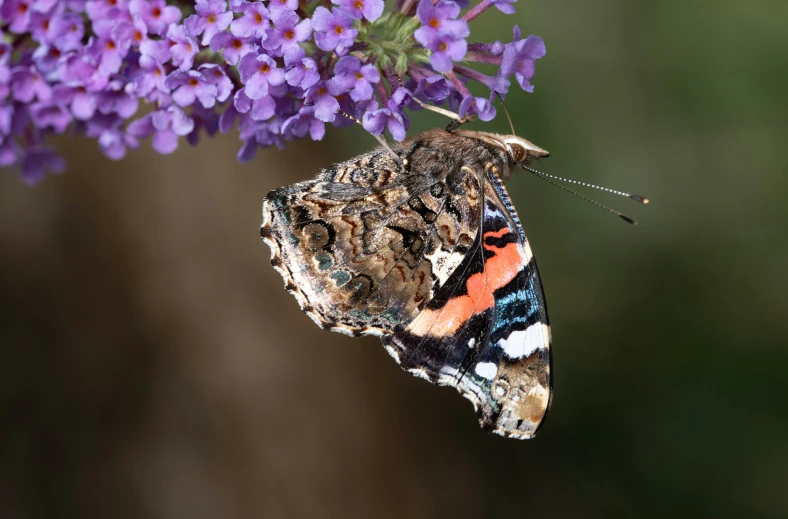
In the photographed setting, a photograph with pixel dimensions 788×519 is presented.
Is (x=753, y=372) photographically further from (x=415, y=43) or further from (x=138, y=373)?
(x=138, y=373)

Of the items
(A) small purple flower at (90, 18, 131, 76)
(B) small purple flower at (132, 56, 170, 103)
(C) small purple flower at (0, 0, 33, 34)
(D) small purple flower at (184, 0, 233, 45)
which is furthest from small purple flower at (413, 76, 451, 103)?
(C) small purple flower at (0, 0, 33, 34)

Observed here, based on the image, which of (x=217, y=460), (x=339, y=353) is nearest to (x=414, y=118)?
(x=339, y=353)

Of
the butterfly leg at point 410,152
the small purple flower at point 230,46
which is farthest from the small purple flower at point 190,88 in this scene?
the butterfly leg at point 410,152

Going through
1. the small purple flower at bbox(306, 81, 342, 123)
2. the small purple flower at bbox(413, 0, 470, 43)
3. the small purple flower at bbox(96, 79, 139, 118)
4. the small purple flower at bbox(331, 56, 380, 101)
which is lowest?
the small purple flower at bbox(306, 81, 342, 123)

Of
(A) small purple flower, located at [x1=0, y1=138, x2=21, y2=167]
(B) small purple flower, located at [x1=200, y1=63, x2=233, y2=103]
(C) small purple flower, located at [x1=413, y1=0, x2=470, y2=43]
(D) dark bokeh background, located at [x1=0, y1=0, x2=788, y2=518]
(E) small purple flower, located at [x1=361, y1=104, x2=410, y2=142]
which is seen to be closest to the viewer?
(C) small purple flower, located at [x1=413, y1=0, x2=470, y2=43]

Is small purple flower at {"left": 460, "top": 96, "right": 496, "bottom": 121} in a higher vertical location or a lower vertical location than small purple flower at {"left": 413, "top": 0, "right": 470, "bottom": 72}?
lower

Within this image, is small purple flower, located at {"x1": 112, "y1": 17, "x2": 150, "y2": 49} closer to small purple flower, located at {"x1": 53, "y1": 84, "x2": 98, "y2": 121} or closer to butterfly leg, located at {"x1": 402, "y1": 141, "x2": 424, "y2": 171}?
small purple flower, located at {"x1": 53, "y1": 84, "x2": 98, "y2": 121}

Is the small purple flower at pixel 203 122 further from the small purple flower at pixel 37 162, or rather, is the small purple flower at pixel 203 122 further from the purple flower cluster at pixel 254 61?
the small purple flower at pixel 37 162

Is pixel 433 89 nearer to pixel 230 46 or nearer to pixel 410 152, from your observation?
pixel 410 152
